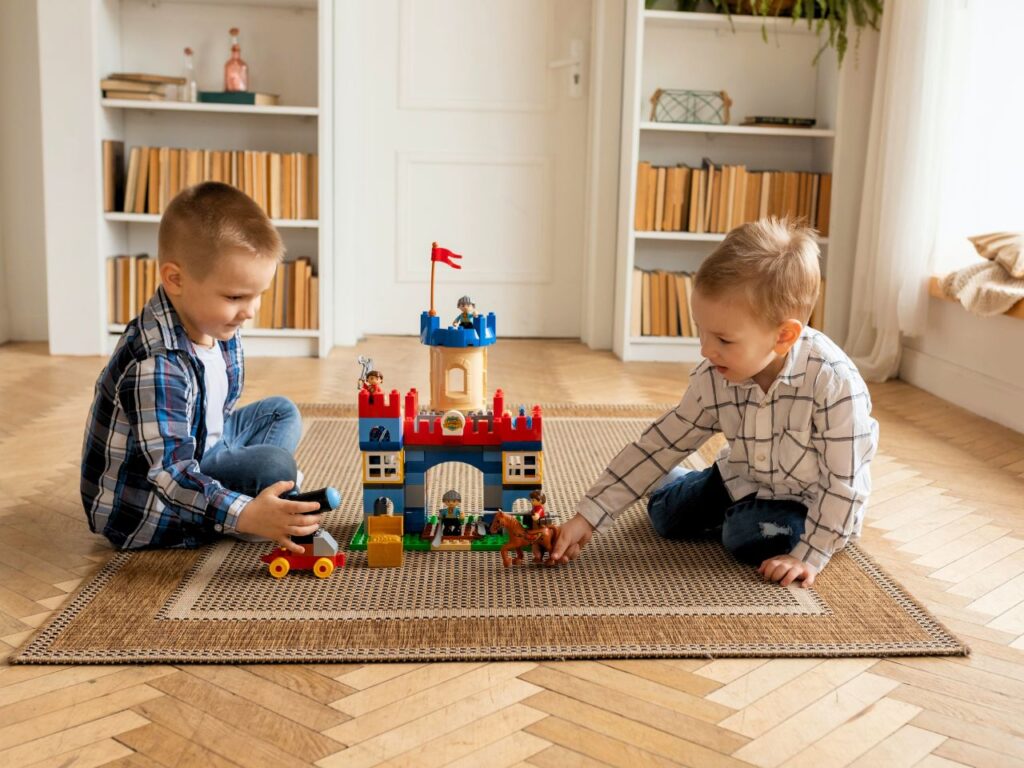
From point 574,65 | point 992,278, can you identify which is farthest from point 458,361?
point 574,65

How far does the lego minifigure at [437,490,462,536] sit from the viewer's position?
1.76 metres

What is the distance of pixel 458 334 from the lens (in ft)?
5.73

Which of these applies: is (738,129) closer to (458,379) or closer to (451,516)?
(458,379)

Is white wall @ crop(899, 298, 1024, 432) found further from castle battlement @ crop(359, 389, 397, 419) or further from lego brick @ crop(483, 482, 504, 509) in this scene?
castle battlement @ crop(359, 389, 397, 419)

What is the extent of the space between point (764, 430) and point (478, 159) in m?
2.59

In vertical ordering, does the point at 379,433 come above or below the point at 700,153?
below

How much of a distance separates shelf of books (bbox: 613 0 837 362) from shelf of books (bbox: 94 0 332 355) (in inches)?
42.4

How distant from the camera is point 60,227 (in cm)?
353

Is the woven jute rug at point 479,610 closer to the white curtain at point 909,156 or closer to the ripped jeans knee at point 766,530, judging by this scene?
the ripped jeans knee at point 766,530

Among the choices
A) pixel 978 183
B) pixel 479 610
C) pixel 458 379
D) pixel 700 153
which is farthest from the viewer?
pixel 700 153

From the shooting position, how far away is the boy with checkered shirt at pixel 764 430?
1.54 metres

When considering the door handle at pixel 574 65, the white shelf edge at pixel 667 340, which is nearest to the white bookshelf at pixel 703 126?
the white shelf edge at pixel 667 340

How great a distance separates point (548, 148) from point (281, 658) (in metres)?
3.00

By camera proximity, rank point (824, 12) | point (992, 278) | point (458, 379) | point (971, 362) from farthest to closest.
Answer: point (824, 12) → point (971, 362) → point (992, 278) → point (458, 379)
